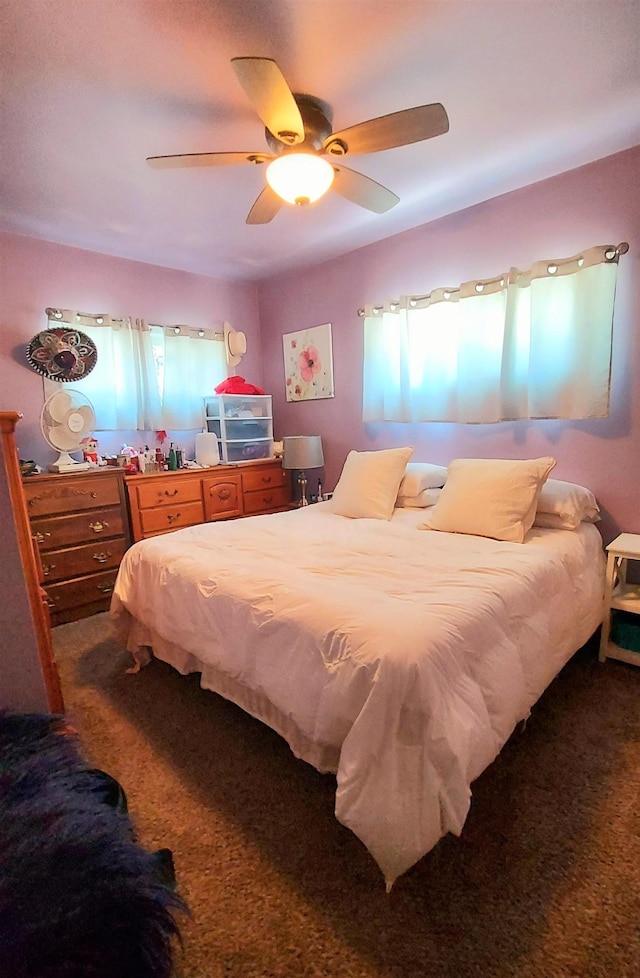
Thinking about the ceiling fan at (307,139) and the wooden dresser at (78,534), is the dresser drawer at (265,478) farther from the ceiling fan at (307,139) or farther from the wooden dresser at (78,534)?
the ceiling fan at (307,139)

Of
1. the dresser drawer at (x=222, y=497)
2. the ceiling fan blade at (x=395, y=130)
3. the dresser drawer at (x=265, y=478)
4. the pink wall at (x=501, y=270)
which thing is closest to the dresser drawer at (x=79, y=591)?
the dresser drawer at (x=222, y=497)

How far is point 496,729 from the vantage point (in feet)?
4.28

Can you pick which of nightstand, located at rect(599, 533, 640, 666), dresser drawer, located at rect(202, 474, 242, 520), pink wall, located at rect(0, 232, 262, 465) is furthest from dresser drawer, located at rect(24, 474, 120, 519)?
nightstand, located at rect(599, 533, 640, 666)

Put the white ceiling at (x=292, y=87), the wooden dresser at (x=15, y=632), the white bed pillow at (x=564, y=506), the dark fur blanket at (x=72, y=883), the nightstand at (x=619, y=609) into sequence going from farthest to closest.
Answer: the white bed pillow at (x=564, y=506) → the nightstand at (x=619, y=609) → the white ceiling at (x=292, y=87) → the wooden dresser at (x=15, y=632) → the dark fur blanket at (x=72, y=883)

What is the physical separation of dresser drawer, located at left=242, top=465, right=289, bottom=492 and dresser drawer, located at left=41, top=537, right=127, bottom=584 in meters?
1.10

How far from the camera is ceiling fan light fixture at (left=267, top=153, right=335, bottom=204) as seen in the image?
1.69m

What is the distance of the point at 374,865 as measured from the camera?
4.10ft

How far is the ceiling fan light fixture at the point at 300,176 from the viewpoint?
1690 millimetres

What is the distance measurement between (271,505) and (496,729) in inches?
114

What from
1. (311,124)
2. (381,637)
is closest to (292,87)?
(311,124)

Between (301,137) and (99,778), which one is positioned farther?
(301,137)

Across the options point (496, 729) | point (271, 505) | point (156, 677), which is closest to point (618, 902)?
point (496, 729)

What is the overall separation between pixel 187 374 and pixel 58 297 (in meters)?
1.01

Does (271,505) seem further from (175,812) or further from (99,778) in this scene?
(99,778)
